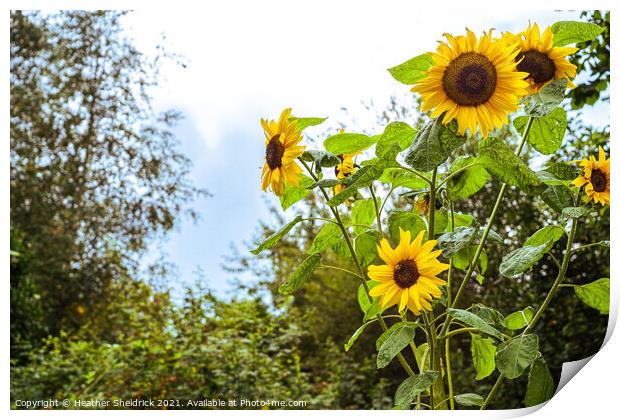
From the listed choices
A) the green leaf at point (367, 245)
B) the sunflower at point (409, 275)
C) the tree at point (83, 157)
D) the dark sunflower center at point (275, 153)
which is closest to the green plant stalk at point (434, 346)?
the sunflower at point (409, 275)

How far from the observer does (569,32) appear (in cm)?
109

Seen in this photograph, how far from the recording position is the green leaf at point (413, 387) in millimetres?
973

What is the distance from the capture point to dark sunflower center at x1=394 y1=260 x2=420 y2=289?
101 cm

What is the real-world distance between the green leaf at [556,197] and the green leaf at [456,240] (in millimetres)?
130

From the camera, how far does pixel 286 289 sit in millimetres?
1073

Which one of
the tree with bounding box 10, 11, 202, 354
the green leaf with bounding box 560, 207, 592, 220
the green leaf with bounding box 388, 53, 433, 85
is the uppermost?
the tree with bounding box 10, 11, 202, 354

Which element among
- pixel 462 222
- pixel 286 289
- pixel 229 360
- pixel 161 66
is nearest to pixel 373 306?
pixel 286 289

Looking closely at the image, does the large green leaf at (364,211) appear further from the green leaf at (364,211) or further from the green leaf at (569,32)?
the green leaf at (569,32)

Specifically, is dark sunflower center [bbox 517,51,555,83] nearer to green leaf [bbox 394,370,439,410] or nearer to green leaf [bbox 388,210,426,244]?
green leaf [bbox 388,210,426,244]

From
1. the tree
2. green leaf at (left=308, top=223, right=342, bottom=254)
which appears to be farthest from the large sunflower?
the tree

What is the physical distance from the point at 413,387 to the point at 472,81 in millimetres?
444

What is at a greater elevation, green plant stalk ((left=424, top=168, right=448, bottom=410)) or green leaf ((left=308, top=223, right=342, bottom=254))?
green leaf ((left=308, top=223, right=342, bottom=254))

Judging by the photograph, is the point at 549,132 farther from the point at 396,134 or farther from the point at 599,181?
the point at 396,134

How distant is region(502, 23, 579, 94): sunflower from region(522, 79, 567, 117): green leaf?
45 millimetres
